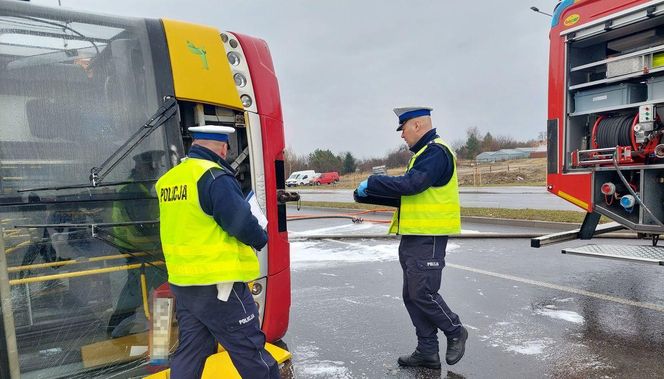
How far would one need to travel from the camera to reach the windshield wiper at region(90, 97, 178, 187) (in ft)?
7.87

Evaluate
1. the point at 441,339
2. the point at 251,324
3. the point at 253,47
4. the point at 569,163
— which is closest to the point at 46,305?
the point at 251,324

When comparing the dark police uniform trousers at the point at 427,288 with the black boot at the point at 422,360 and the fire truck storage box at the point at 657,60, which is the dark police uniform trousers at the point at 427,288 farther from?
the fire truck storage box at the point at 657,60

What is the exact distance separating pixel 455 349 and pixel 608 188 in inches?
110

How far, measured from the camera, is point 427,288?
335 cm

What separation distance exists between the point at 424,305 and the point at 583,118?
3.40m

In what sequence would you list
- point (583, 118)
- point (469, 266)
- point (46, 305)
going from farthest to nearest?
point (469, 266)
point (583, 118)
point (46, 305)

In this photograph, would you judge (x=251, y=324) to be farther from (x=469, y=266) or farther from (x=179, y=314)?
(x=469, y=266)

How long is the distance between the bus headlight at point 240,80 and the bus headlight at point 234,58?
87 mm

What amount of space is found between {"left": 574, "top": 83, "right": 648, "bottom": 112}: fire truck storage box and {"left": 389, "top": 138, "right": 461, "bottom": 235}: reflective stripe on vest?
8.47 ft

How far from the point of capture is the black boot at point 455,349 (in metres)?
3.37

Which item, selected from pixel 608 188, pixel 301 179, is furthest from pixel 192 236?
pixel 301 179

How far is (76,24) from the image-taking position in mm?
2482

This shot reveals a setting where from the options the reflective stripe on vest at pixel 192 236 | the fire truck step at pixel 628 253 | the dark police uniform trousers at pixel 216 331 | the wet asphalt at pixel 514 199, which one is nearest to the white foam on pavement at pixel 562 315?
the fire truck step at pixel 628 253

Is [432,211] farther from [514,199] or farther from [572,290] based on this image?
[514,199]
